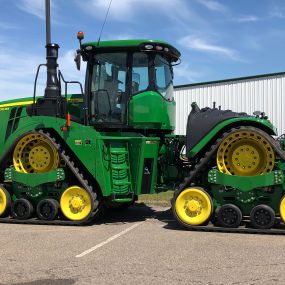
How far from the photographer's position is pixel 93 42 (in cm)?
848

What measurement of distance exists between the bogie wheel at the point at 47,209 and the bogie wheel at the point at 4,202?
70 cm

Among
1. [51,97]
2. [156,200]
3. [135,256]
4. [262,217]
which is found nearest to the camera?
[135,256]

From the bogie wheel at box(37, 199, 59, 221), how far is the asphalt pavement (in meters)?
0.24

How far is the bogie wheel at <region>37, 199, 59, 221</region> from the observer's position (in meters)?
8.17

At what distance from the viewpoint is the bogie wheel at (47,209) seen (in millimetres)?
8172

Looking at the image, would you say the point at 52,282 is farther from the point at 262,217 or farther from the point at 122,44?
the point at 122,44

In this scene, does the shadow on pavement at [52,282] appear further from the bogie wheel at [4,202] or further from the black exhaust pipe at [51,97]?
the black exhaust pipe at [51,97]

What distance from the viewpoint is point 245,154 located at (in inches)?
291

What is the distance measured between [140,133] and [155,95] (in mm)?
743

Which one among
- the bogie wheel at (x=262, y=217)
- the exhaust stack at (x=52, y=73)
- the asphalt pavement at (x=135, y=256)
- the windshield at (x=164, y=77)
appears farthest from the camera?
the exhaust stack at (x=52, y=73)

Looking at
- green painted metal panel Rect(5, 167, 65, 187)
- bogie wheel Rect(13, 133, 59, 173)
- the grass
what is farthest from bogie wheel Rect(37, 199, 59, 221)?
the grass

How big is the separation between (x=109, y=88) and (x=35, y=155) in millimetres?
1826

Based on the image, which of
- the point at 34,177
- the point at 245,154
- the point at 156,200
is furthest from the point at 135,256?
the point at 156,200

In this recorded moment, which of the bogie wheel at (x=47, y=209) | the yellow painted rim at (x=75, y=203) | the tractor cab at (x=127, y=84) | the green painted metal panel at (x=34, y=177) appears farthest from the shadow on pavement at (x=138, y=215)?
the tractor cab at (x=127, y=84)
